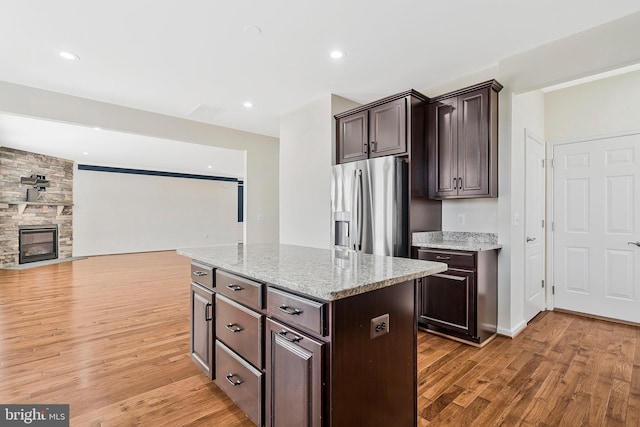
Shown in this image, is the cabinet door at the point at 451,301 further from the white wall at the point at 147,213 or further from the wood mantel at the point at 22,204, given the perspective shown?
the white wall at the point at 147,213

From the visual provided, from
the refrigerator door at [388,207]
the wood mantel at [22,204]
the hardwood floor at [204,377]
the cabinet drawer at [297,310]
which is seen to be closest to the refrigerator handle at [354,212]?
the refrigerator door at [388,207]

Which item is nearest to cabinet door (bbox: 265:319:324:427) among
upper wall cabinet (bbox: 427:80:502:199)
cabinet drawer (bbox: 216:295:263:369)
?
cabinet drawer (bbox: 216:295:263:369)

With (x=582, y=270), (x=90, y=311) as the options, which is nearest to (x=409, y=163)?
(x=582, y=270)

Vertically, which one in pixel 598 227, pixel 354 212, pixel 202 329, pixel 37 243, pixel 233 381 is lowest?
pixel 233 381

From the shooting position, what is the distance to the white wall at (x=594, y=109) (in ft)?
10.7

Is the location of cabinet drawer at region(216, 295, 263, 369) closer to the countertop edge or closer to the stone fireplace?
the countertop edge

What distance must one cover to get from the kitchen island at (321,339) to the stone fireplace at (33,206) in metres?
7.74

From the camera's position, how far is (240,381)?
1753mm

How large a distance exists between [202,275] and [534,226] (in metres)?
3.42

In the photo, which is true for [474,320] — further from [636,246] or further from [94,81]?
[94,81]

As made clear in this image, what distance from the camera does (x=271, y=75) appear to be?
3.38 meters

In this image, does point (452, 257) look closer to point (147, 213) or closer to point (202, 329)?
point (202, 329)

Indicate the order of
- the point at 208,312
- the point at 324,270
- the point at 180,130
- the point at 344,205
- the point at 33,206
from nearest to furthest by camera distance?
the point at 324,270 → the point at 208,312 → the point at 344,205 → the point at 180,130 → the point at 33,206

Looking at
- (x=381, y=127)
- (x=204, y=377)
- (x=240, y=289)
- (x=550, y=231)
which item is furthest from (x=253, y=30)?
(x=550, y=231)
